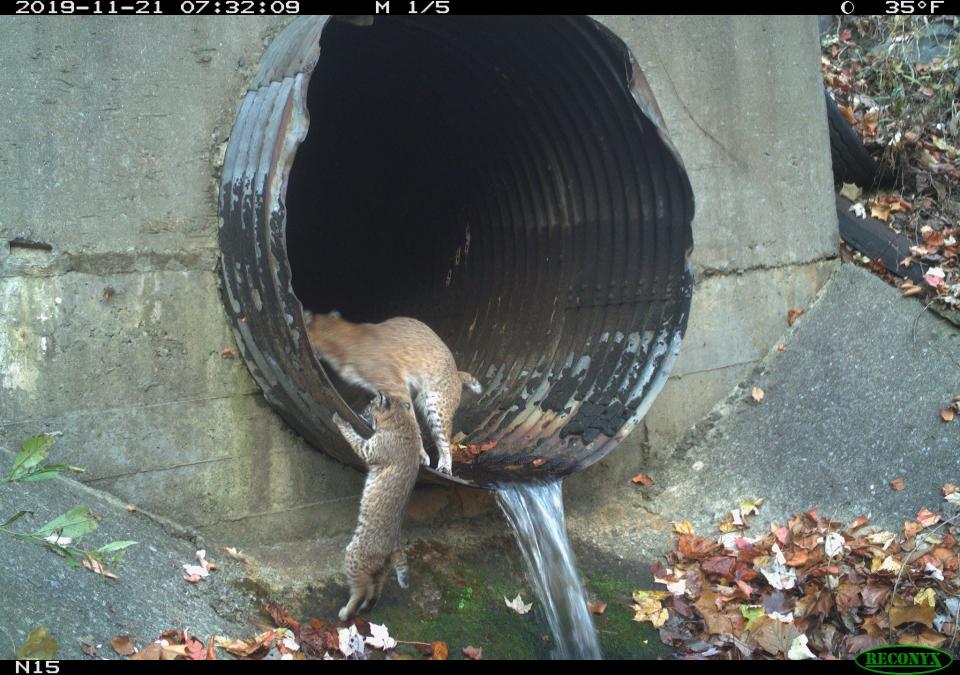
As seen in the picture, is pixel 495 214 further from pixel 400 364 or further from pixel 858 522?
pixel 858 522

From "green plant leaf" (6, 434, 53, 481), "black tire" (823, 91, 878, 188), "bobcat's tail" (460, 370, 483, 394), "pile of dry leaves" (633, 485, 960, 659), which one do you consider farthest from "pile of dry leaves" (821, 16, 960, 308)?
"green plant leaf" (6, 434, 53, 481)

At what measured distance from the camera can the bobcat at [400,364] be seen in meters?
6.20

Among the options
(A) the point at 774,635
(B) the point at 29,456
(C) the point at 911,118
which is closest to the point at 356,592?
(B) the point at 29,456

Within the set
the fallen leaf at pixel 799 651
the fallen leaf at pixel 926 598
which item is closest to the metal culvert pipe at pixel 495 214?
the fallen leaf at pixel 799 651

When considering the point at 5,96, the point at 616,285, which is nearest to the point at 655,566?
the point at 616,285

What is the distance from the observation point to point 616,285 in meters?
6.61

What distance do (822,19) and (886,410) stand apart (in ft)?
21.6

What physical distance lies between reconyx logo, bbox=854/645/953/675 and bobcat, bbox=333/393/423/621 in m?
2.59

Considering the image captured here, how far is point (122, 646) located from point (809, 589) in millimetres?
3866

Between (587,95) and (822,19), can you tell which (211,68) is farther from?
(822,19)

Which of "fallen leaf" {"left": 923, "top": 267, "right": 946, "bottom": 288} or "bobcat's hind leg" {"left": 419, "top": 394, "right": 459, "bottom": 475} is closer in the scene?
"bobcat's hind leg" {"left": 419, "top": 394, "right": 459, "bottom": 475}

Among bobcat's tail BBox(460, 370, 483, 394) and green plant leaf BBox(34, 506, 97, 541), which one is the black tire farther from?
green plant leaf BBox(34, 506, 97, 541)

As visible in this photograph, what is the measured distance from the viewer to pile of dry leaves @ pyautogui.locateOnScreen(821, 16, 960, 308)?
27.2ft

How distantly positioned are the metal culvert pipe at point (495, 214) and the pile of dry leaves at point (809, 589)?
3.49 ft
